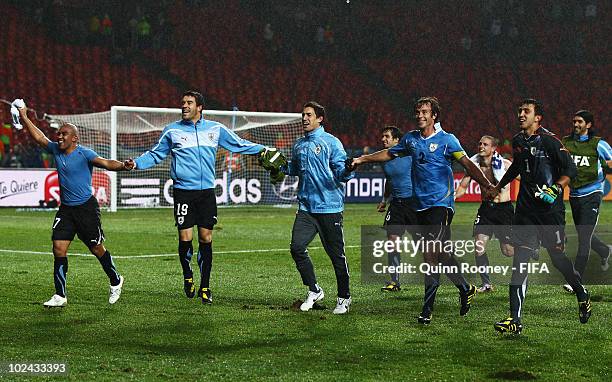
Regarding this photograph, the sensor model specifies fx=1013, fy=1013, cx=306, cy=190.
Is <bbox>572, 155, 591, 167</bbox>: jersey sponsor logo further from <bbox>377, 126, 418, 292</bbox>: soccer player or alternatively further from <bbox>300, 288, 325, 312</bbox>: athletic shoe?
<bbox>300, 288, 325, 312</bbox>: athletic shoe

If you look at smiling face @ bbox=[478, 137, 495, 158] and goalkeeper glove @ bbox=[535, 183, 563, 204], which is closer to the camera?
goalkeeper glove @ bbox=[535, 183, 563, 204]

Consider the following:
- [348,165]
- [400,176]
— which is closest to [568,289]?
[400,176]

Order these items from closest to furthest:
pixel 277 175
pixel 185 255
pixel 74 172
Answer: pixel 74 172 → pixel 277 175 → pixel 185 255

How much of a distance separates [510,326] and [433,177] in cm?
165

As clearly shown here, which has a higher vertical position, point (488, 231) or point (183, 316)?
point (488, 231)

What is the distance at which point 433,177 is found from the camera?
31.4 feet

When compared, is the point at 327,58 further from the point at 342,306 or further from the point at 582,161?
the point at 342,306

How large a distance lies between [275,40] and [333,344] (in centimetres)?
3560

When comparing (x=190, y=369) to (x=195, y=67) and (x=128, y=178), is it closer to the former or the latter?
(x=128, y=178)

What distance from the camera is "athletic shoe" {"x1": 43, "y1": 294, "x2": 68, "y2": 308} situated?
10.2m

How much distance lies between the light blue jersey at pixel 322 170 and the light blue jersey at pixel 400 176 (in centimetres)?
203

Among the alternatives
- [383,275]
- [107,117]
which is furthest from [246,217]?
[383,275]

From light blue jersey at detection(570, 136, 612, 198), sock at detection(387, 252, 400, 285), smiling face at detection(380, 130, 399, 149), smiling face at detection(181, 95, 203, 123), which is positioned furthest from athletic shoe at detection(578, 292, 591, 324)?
smiling face at detection(181, 95, 203, 123)

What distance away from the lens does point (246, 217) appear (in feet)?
86.2
